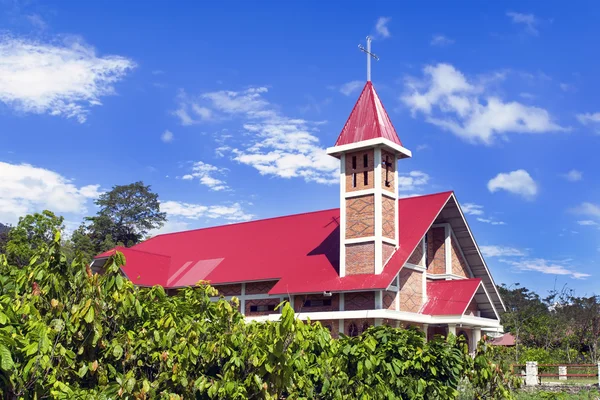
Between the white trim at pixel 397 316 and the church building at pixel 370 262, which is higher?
the church building at pixel 370 262

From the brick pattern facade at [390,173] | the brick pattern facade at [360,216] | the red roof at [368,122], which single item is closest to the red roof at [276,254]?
the brick pattern facade at [360,216]

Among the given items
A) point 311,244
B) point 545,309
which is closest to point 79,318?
point 311,244

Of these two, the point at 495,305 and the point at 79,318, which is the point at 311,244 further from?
the point at 79,318

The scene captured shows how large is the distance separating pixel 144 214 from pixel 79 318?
168 feet

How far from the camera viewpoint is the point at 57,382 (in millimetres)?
5992

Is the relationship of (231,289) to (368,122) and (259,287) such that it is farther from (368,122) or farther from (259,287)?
(368,122)

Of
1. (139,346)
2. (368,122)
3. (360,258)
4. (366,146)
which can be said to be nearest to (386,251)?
(360,258)

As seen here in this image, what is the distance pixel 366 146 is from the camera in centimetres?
2411

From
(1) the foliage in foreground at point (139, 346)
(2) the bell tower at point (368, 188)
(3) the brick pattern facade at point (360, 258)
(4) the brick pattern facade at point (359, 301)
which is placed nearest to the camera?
(1) the foliage in foreground at point (139, 346)

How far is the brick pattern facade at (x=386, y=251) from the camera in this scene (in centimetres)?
2335

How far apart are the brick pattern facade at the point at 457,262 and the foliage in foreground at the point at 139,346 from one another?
1964 cm

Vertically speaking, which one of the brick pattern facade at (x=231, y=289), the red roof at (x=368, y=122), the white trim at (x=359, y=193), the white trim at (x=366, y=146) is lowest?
the brick pattern facade at (x=231, y=289)

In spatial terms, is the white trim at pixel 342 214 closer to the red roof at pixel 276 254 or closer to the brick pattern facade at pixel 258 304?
the red roof at pixel 276 254

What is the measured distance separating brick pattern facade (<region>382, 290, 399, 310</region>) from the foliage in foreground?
1477cm
